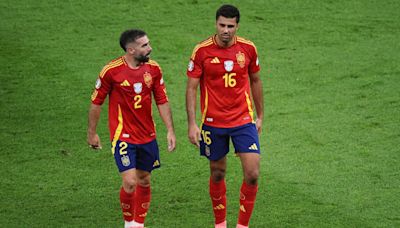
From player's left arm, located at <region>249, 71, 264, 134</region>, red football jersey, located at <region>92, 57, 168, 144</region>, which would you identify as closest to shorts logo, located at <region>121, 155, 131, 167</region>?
red football jersey, located at <region>92, 57, 168, 144</region>

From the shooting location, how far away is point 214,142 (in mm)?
9586

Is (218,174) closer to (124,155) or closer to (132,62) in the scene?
(124,155)

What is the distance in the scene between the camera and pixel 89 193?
10.9 metres

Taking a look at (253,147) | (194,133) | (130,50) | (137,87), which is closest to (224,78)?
(194,133)

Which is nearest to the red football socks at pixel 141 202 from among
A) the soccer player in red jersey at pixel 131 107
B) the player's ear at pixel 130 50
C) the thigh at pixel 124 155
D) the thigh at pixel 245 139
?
the soccer player in red jersey at pixel 131 107

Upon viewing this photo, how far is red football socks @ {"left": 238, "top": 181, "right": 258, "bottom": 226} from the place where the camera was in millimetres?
9492

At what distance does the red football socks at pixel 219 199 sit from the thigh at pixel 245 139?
0.49m

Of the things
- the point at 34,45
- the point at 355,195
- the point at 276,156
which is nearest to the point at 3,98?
the point at 34,45

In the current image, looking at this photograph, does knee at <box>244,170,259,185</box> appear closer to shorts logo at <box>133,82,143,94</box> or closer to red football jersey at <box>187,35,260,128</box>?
red football jersey at <box>187,35,260,128</box>

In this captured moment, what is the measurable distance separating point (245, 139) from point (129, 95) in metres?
1.24

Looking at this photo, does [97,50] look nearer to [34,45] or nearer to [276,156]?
[34,45]

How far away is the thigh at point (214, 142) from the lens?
376 inches

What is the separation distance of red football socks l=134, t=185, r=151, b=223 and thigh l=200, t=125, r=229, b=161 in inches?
29.1

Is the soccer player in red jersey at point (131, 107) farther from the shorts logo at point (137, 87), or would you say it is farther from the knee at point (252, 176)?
the knee at point (252, 176)
